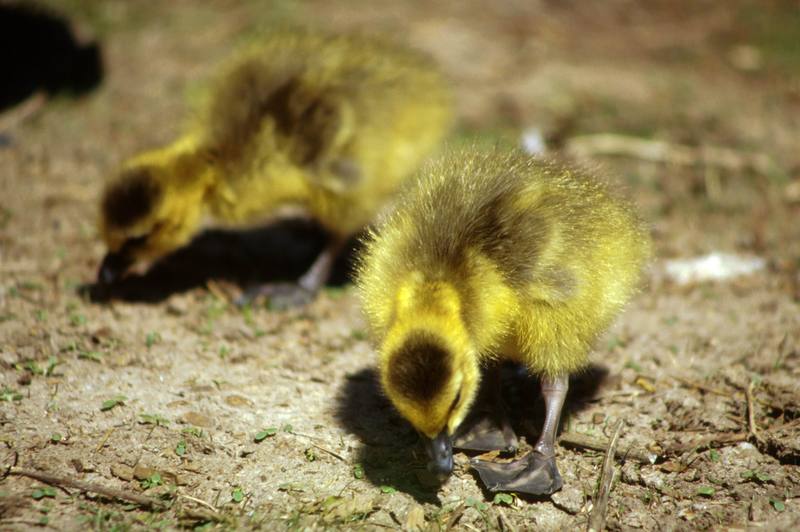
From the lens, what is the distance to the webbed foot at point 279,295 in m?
4.90

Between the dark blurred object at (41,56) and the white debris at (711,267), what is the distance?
208 inches

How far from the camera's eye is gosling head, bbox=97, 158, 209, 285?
14.6 ft

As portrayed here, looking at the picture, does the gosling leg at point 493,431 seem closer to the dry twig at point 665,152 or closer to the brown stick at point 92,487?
the brown stick at point 92,487

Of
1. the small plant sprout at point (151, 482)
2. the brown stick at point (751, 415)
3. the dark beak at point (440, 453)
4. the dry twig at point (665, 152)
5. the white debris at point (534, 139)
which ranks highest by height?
the dark beak at point (440, 453)

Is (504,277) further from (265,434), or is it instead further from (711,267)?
(711,267)

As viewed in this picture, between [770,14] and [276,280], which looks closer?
[276,280]

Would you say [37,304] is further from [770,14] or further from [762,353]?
[770,14]

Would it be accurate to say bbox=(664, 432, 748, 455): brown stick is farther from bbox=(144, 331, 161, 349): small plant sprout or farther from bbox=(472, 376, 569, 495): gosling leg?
bbox=(144, 331, 161, 349): small plant sprout

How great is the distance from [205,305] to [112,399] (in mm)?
1283

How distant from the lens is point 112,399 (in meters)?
3.58

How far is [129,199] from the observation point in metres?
4.43

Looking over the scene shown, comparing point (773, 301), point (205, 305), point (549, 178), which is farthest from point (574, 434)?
point (205, 305)

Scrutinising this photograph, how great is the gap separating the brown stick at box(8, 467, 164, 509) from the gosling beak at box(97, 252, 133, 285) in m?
1.71

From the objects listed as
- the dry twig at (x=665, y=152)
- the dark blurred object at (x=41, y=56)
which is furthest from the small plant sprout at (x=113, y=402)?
the dark blurred object at (x=41, y=56)
